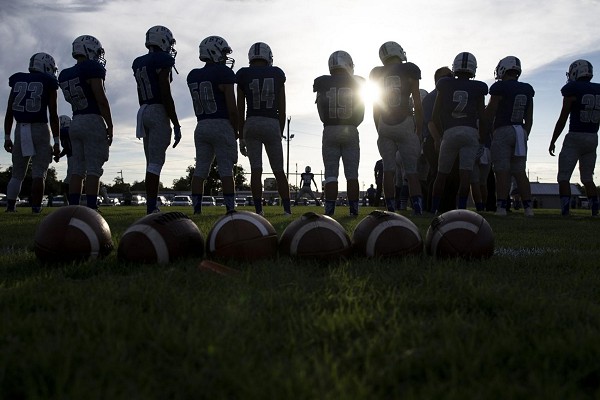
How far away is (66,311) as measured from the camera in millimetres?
1906

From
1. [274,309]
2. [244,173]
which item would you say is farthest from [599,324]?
[244,173]

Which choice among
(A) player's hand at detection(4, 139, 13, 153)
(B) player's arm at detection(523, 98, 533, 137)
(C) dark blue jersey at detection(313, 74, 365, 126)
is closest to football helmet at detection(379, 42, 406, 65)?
(C) dark blue jersey at detection(313, 74, 365, 126)

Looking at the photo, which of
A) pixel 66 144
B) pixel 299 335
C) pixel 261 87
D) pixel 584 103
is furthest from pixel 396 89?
pixel 66 144

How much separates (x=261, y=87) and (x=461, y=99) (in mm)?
3076

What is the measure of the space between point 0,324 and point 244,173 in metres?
76.2

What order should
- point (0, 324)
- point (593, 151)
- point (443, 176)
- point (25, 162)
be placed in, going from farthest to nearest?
point (593, 151) → point (25, 162) → point (443, 176) → point (0, 324)

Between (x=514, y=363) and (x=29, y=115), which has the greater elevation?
(x=29, y=115)

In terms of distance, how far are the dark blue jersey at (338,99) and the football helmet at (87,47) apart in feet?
10.6

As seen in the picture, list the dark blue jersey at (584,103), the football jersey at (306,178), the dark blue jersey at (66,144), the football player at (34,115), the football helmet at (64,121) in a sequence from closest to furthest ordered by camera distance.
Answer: the football player at (34,115) → the dark blue jersey at (584,103) → the dark blue jersey at (66,144) → the football helmet at (64,121) → the football jersey at (306,178)

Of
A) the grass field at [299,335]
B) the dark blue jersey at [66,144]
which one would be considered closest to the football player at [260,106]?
the grass field at [299,335]

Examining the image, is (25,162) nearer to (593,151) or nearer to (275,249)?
(275,249)

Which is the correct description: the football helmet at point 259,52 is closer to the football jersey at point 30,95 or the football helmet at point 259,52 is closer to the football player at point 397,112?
the football player at point 397,112

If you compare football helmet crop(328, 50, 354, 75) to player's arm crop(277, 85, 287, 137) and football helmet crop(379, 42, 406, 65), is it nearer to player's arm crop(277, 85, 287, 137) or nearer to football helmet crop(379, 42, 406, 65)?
football helmet crop(379, 42, 406, 65)

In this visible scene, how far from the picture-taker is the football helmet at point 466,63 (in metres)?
7.75
